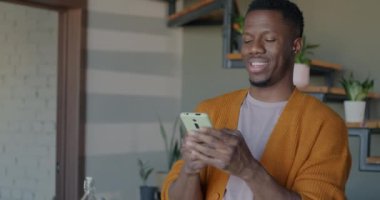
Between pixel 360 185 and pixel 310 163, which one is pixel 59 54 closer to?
pixel 360 185

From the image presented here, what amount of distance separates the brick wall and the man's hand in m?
3.50

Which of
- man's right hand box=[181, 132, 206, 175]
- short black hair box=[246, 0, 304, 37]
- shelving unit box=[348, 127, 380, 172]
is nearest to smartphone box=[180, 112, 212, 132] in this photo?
man's right hand box=[181, 132, 206, 175]

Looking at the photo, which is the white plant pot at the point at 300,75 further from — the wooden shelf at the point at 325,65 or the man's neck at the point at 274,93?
the man's neck at the point at 274,93

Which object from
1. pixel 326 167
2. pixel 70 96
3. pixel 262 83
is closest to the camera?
pixel 326 167

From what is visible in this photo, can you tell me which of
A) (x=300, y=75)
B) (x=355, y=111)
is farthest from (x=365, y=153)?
(x=300, y=75)

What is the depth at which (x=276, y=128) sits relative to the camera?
1369 millimetres

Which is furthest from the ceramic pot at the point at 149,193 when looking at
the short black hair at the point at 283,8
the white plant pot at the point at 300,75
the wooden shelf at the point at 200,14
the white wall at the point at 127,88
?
the short black hair at the point at 283,8

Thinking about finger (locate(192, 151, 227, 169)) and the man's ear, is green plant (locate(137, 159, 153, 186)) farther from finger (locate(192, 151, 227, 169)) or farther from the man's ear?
finger (locate(192, 151, 227, 169))

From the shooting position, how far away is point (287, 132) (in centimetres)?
135

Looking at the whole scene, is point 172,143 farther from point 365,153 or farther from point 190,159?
point 190,159

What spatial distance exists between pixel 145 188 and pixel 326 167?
10.5 feet

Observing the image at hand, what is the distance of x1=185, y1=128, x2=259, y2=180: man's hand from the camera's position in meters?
1.16

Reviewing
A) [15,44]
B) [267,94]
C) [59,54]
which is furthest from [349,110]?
[15,44]

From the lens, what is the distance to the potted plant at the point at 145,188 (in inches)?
173
